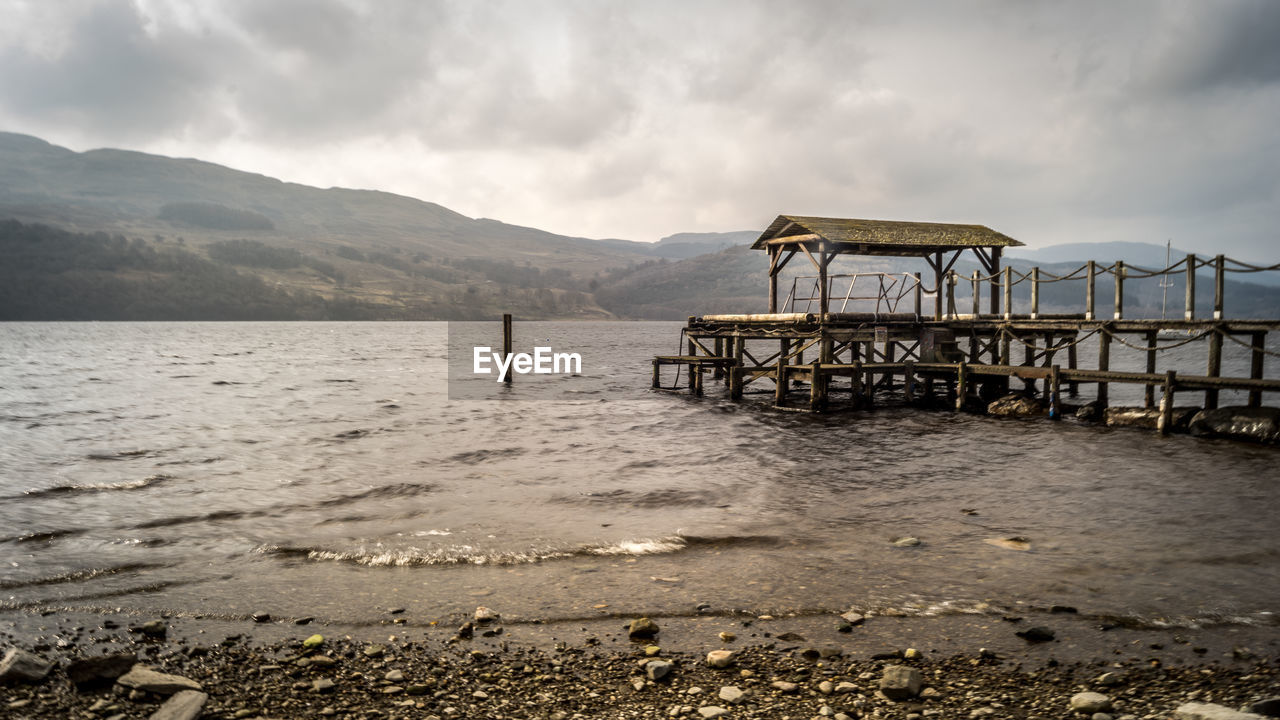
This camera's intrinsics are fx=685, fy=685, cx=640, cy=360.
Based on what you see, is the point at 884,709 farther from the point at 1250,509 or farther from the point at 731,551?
the point at 1250,509

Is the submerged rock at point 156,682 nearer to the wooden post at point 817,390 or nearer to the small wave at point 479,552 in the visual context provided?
the small wave at point 479,552

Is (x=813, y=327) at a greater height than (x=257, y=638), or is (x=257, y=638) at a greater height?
(x=813, y=327)

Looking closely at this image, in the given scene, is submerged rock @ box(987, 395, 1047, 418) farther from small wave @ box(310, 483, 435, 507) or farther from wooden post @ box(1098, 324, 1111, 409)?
small wave @ box(310, 483, 435, 507)

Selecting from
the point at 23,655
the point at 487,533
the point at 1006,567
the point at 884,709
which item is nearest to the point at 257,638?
the point at 23,655

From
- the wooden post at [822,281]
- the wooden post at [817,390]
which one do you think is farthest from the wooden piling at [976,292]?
the wooden post at [817,390]

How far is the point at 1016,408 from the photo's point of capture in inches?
1032

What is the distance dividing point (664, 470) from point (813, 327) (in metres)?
12.4

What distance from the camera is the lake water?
8414mm

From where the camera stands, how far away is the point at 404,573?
9.36m

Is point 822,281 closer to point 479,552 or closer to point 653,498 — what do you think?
point 653,498

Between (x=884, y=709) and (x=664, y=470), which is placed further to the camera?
(x=664, y=470)

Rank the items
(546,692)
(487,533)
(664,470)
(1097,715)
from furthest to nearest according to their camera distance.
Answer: (664,470), (487,533), (546,692), (1097,715)

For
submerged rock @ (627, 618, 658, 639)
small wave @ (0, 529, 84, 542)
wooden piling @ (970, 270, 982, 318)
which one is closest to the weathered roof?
wooden piling @ (970, 270, 982, 318)

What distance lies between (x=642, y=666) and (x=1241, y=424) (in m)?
21.9
